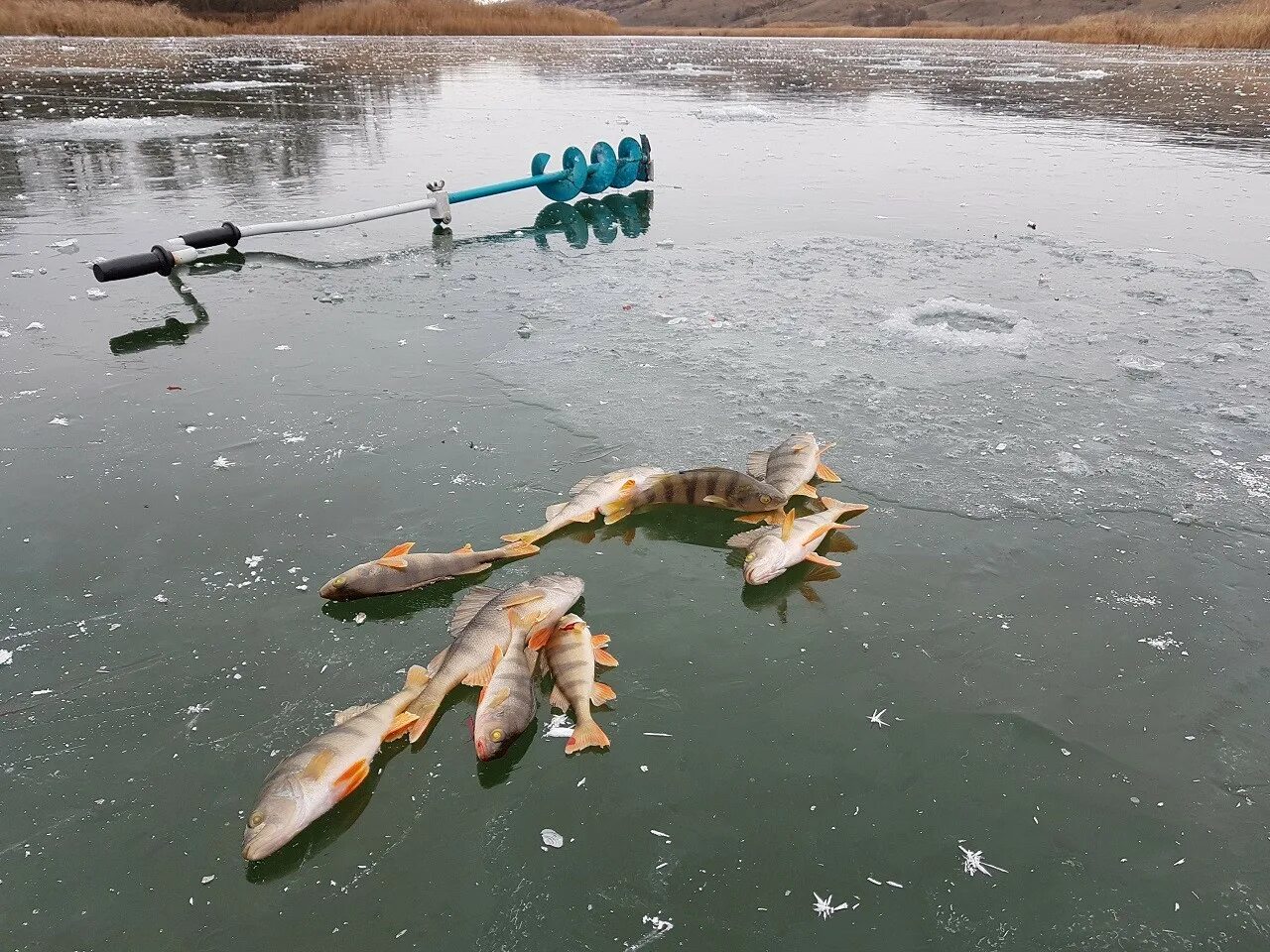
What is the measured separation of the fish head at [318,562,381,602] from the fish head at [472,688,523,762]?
980 mm

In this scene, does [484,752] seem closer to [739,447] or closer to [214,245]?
[739,447]

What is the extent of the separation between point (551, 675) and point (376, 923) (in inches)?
47.7

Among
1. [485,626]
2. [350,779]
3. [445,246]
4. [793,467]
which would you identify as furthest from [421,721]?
[445,246]

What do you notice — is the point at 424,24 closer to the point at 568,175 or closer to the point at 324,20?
the point at 324,20

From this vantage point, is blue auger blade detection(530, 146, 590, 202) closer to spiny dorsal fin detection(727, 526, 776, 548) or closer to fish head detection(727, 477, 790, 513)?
fish head detection(727, 477, 790, 513)

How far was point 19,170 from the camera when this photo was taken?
42.8ft

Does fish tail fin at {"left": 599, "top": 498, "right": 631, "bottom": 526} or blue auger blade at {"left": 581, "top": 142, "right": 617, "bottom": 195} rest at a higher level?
blue auger blade at {"left": 581, "top": 142, "right": 617, "bottom": 195}

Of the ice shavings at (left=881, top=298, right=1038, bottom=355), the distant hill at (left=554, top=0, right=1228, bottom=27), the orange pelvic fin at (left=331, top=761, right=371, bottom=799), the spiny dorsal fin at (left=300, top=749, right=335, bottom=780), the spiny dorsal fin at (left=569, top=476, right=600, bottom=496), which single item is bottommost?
the orange pelvic fin at (left=331, top=761, right=371, bottom=799)

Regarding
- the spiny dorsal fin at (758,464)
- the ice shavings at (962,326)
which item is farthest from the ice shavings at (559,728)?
the ice shavings at (962,326)

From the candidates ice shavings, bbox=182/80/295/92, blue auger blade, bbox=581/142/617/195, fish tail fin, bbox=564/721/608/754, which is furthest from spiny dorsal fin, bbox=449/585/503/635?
ice shavings, bbox=182/80/295/92

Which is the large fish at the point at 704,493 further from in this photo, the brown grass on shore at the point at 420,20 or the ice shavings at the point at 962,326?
the brown grass on shore at the point at 420,20

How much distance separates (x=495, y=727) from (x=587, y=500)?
1.68 m

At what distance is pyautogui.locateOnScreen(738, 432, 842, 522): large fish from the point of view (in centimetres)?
467

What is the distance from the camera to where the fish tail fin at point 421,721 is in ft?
10.6
